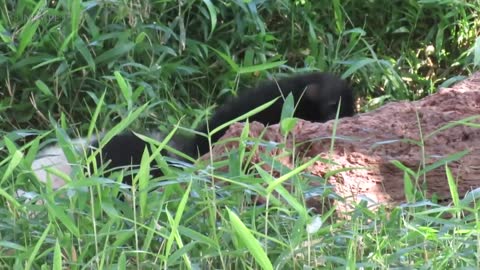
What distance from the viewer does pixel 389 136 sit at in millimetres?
2830

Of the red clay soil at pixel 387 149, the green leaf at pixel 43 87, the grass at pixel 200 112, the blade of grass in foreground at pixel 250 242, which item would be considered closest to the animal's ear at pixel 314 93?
the grass at pixel 200 112

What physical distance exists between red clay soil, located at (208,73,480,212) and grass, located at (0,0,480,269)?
0.37 ft

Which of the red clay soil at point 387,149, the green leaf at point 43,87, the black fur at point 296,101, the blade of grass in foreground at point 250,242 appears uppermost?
the blade of grass in foreground at point 250,242

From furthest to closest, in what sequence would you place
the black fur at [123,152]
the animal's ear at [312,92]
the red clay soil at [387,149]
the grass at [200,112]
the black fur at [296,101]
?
the animal's ear at [312,92], the black fur at [296,101], the black fur at [123,152], the red clay soil at [387,149], the grass at [200,112]

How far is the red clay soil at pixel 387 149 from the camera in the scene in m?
2.68

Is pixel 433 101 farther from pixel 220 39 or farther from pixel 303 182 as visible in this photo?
pixel 220 39

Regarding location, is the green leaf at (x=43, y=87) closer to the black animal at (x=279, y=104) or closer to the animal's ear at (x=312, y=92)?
the black animal at (x=279, y=104)

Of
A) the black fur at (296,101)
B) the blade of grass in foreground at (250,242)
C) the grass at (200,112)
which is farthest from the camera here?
the black fur at (296,101)

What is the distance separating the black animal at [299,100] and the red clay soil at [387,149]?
18.6 inches

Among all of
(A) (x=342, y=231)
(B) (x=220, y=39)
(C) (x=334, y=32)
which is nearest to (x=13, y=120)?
(B) (x=220, y=39)

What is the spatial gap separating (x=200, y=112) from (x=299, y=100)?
47cm

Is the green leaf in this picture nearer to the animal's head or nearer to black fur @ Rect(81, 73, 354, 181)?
black fur @ Rect(81, 73, 354, 181)

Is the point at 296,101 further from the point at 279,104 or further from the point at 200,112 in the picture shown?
the point at 200,112

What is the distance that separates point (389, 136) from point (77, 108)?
144 centimetres
